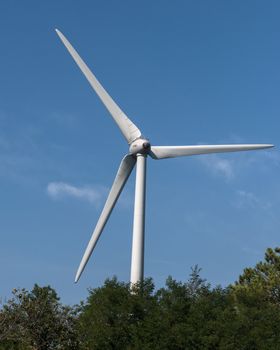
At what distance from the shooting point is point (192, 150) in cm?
6356

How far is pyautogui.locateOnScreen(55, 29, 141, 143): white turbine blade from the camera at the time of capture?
65188 millimetres

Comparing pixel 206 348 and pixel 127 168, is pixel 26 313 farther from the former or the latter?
pixel 206 348

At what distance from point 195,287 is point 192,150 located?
13.4m

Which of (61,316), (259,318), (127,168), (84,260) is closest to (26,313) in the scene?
(61,316)

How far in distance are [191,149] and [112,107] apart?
8.89 meters

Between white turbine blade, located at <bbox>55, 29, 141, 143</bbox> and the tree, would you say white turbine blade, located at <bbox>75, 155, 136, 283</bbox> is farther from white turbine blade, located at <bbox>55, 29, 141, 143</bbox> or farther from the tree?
the tree

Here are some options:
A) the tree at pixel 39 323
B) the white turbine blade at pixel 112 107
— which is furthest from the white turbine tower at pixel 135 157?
the tree at pixel 39 323

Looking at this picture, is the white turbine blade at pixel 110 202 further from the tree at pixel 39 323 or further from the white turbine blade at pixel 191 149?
the tree at pixel 39 323

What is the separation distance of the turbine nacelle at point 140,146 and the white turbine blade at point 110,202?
0.87m

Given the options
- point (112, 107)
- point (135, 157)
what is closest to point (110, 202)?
point (135, 157)

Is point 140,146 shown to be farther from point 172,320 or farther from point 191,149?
point 172,320

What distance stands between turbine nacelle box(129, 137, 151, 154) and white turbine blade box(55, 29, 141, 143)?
3.52 ft

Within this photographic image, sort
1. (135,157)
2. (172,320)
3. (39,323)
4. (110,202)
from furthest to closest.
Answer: (39,323) < (135,157) < (110,202) < (172,320)

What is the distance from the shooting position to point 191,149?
208 feet
